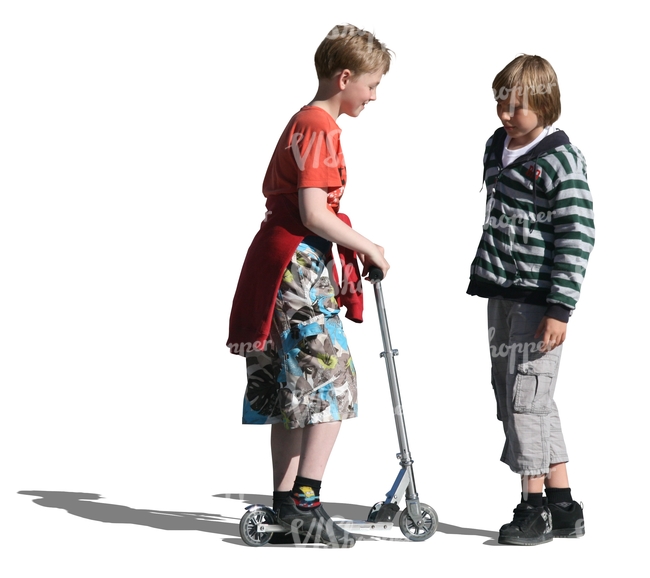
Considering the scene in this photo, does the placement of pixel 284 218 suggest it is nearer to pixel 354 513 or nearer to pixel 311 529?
pixel 311 529

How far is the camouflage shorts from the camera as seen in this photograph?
18.9ft

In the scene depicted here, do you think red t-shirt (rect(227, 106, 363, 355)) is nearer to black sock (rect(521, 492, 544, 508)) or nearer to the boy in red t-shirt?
the boy in red t-shirt

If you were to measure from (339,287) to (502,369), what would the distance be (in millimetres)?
833

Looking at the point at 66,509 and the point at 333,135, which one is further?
the point at 66,509

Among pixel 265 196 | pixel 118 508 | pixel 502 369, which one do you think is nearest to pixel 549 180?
pixel 502 369

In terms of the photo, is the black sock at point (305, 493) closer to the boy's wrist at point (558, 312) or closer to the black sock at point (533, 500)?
the black sock at point (533, 500)

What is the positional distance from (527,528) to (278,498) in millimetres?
1125

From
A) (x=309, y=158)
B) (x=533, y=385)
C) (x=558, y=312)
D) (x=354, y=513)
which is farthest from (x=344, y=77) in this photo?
(x=354, y=513)

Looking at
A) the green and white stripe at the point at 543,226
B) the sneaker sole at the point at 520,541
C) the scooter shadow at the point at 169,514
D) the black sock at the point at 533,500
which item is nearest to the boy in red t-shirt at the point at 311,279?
the scooter shadow at the point at 169,514

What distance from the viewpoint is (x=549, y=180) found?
→ 576 centimetres

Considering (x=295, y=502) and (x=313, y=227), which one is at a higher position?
(x=313, y=227)

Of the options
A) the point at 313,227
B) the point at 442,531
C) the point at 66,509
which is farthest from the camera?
the point at 66,509

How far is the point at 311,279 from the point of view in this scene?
5.81m

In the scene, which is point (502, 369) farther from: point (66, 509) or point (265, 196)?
point (66, 509)
